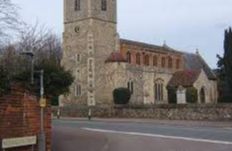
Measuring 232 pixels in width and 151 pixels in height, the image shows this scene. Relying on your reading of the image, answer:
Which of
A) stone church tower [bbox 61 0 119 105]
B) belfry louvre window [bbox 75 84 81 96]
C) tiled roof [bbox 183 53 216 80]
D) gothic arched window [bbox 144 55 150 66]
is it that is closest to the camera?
stone church tower [bbox 61 0 119 105]

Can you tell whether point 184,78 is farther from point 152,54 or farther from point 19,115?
point 19,115

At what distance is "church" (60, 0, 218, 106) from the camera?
7700 cm

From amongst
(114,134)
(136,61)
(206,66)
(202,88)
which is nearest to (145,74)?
(136,61)

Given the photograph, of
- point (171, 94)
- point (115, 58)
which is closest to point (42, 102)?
point (115, 58)

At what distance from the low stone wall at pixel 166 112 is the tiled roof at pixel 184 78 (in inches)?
873

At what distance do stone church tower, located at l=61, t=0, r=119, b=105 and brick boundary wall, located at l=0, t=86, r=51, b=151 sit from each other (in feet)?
200

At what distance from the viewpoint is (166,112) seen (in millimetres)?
55156

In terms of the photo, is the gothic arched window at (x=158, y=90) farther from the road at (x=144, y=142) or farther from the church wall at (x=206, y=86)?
the road at (x=144, y=142)

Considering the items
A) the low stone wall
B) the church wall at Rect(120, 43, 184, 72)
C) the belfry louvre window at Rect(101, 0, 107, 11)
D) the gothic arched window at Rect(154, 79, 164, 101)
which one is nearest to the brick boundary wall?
the low stone wall

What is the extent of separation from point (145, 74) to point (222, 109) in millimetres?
34185

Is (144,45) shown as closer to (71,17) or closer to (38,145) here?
(71,17)

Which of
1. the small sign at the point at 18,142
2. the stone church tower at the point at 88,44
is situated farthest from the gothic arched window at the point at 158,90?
the small sign at the point at 18,142

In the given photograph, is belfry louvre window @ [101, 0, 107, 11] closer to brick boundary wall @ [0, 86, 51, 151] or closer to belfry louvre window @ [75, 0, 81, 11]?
belfry louvre window @ [75, 0, 81, 11]

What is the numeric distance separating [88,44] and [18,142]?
207 feet
